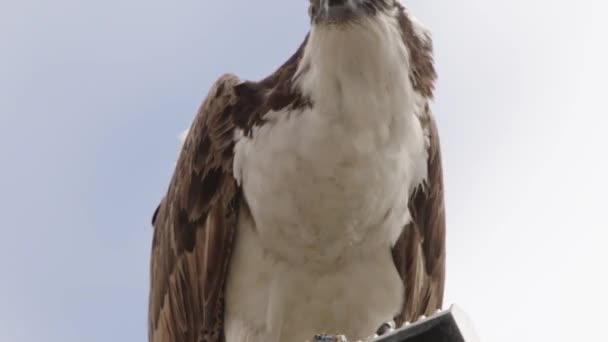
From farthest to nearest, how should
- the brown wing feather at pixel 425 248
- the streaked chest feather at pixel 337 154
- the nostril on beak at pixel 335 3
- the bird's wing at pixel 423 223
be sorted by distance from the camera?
the brown wing feather at pixel 425 248 < the bird's wing at pixel 423 223 < the streaked chest feather at pixel 337 154 < the nostril on beak at pixel 335 3

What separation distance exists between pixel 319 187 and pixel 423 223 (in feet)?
3.10

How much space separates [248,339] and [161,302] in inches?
39.8

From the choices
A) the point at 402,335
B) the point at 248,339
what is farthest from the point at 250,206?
the point at 402,335

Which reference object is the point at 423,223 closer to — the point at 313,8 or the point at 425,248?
the point at 425,248

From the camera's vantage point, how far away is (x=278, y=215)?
8367mm

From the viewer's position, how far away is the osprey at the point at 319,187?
824 centimetres

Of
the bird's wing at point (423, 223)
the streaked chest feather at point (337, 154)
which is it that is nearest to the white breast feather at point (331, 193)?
the streaked chest feather at point (337, 154)

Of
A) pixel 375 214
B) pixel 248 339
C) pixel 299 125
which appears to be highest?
pixel 299 125

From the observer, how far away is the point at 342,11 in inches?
319

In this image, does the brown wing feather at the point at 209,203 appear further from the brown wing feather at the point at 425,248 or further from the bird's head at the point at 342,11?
the brown wing feather at the point at 425,248

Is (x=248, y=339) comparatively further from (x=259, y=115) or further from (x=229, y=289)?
(x=259, y=115)

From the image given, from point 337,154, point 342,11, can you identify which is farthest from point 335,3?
point 337,154

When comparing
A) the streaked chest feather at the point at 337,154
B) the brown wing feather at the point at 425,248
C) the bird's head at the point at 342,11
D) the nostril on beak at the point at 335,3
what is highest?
the nostril on beak at the point at 335,3

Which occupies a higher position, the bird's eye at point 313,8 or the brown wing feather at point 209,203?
the bird's eye at point 313,8
